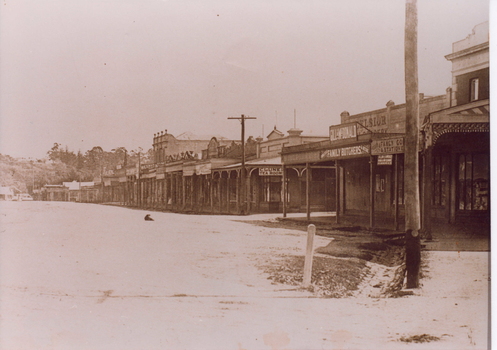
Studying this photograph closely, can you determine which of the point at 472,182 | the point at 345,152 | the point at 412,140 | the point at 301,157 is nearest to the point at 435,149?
the point at 472,182

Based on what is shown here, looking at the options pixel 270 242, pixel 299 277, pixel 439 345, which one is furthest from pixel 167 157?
pixel 439 345

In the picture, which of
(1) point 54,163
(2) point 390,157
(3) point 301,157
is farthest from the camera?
(3) point 301,157

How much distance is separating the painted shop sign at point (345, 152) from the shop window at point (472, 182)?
231cm

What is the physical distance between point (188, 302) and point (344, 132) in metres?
6.52

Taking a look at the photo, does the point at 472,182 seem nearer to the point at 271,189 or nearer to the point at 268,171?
the point at 268,171

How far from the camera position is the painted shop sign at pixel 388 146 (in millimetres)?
9929

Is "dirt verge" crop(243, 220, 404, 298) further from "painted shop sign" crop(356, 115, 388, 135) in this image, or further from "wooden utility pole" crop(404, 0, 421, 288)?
"painted shop sign" crop(356, 115, 388, 135)

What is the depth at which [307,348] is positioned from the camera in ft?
19.7

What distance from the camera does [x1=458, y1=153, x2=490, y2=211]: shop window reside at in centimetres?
992

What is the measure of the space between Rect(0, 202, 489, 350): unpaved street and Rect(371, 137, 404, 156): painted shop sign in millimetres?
3185

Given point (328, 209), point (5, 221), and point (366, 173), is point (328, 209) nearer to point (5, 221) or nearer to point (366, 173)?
point (366, 173)

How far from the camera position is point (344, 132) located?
36.7 ft

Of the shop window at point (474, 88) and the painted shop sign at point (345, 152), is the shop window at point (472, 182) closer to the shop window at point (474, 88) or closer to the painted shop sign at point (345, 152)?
the shop window at point (474, 88)

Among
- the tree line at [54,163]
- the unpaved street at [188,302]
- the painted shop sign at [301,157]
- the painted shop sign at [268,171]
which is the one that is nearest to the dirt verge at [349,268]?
the unpaved street at [188,302]
